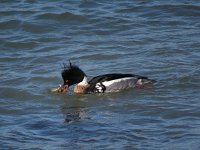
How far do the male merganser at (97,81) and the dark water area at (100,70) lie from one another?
18 centimetres

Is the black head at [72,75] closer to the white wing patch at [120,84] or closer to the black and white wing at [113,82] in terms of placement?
the black and white wing at [113,82]

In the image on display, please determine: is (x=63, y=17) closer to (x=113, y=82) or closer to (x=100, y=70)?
(x=100, y=70)

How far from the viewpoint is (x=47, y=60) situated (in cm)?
1602

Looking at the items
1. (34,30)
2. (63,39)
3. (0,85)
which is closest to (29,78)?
(0,85)

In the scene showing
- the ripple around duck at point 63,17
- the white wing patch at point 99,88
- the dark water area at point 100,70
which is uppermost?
the ripple around duck at point 63,17

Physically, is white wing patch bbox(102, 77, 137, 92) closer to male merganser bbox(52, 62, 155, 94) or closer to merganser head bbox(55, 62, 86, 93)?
male merganser bbox(52, 62, 155, 94)

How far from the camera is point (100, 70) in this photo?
15.4 metres

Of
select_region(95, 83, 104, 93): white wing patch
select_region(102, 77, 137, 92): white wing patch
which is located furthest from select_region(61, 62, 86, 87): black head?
select_region(102, 77, 137, 92): white wing patch

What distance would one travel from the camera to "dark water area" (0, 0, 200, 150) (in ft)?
35.3

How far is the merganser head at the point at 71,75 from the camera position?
14.4 m

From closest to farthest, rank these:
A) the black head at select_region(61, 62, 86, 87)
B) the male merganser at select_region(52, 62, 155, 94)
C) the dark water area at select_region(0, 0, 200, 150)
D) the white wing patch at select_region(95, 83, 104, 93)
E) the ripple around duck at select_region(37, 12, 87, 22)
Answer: the dark water area at select_region(0, 0, 200, 150), the male merganser at select_region(52, 62, 155, 94), the white wing patch at select_region(95, 83, 104, 93), the black head at select_region(61, 62, 86, 87), the ripple around duck at select_region(37, 12, 87, 22)

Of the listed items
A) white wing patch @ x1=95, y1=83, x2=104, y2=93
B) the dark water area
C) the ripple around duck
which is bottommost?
white wing patch @ x1=95, y1=83, x2=104, y2=93

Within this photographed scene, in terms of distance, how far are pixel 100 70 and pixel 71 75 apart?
1.05 m

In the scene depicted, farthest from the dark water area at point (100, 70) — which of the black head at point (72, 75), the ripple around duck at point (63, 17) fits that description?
the black head at point (72, 75)
